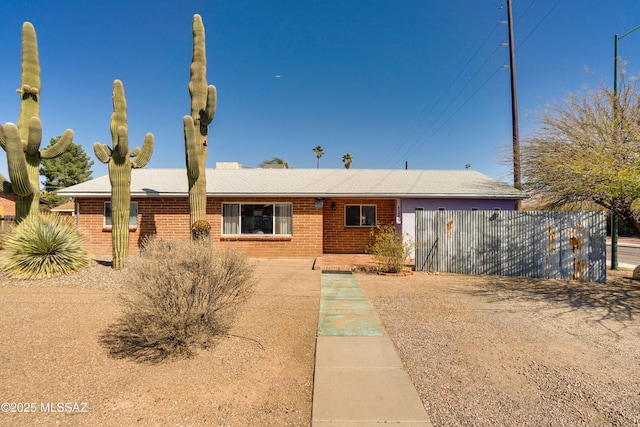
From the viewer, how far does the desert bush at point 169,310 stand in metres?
3.94

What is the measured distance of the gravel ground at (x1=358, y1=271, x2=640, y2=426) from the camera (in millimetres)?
3051

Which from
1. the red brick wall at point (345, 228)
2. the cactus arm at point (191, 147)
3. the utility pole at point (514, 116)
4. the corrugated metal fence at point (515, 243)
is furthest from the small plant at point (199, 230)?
the utility pole at point (514, 116)

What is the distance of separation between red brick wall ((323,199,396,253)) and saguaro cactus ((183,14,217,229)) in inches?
219

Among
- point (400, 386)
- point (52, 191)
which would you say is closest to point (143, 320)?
point (400, 386)

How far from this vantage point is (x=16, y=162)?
8414 mm

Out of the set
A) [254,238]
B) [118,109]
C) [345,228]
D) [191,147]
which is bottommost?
[254,238]

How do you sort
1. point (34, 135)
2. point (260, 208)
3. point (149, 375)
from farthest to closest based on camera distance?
1. point (260, 208)
2. point (34, 135)
3. point (149, 375)

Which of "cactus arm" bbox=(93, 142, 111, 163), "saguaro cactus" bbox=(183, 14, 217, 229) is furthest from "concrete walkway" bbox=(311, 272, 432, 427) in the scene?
"cactus arm" bbox=(93, 142, 111, 163)

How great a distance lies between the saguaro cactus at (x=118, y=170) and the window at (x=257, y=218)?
3.90 meters

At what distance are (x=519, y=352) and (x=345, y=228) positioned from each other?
10177 millimetres

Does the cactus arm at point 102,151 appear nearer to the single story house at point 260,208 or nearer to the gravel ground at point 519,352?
the single story house at point 260,208

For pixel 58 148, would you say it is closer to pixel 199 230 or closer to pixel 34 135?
pixel 34 135

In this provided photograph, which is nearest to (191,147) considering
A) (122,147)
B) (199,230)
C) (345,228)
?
(122,147)

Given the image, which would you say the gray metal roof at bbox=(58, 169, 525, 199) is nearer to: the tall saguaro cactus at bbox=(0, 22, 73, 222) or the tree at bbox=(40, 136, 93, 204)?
the tall saguaro cactus at bbox=(0, 22, 73, 222)
